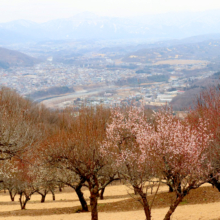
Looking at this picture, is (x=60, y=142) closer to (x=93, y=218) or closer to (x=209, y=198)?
(x=93, y=218)

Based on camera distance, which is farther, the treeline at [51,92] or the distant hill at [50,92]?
the treeline at [51,92]

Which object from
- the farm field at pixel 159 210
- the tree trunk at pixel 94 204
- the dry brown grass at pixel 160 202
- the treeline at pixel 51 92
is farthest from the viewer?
the treeline at pixel 51 92

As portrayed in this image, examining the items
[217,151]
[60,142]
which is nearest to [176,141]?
[217,151]

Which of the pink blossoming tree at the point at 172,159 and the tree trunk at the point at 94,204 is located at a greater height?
the pink blossoming tree at the point at 172,159

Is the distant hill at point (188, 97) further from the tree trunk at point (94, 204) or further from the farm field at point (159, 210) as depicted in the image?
the tree trunk at point (94, 204)

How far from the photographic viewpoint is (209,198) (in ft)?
71.8

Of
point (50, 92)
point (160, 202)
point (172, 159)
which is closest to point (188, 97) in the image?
point (160, 202)

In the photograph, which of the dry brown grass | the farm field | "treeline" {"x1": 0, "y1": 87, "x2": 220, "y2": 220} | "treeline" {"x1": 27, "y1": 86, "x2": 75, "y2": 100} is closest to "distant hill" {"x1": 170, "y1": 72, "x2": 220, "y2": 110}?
the dry brown grass

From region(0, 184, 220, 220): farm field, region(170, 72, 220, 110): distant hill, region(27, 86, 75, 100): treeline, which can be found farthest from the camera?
region(27, 86, 75, 100): treeline

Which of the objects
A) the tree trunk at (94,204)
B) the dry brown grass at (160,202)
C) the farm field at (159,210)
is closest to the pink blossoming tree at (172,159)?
the tree trunk at (94,204)

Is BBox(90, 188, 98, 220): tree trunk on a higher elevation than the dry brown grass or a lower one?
higher

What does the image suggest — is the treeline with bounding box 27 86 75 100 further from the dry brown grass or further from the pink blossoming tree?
the pink blossoming tree

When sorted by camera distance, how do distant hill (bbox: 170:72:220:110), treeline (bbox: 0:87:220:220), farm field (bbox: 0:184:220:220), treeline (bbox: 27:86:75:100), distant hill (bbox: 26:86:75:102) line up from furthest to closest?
treeline (bbox: 27:86:75:100) → distant hill (bbox: 26:86:75:102) → distant hill (bbox: 170:72:220:110) → farm field (bbox: 0:184:220:220) → treeline (bbox: 0:87:220:220)

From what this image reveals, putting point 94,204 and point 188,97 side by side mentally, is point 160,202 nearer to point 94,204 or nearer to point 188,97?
point 94,204
